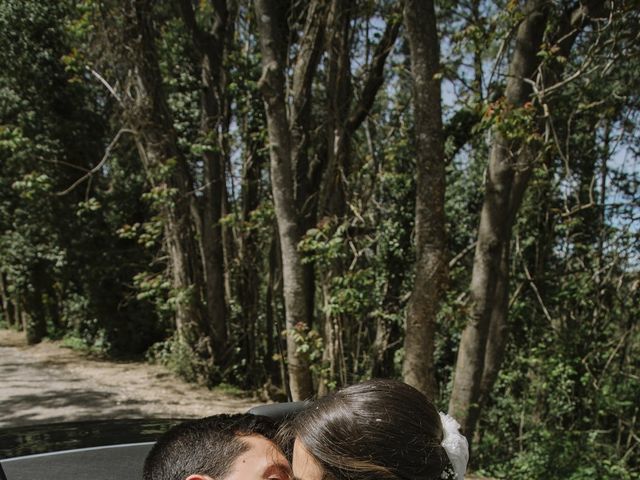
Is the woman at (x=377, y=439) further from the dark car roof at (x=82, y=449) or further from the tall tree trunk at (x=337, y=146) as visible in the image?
the tall tree trunk at (x=337, y=146)

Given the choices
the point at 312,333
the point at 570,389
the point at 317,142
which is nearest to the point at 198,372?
the point at 312,333

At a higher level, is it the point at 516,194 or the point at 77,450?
the point at 516,194

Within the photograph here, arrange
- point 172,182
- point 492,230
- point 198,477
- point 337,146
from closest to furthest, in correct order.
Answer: point 198,477, point 492,230, point 337,146, point 172,182

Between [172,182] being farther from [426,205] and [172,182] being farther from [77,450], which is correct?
[77,450]

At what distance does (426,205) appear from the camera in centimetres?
459

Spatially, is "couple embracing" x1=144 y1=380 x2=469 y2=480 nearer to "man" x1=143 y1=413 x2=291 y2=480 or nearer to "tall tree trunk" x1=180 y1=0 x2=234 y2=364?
"man" x1=143 y1=413 x2=291 y2=480

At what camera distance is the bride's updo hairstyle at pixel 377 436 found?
1332 mm

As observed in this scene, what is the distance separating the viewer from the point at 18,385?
333 inches

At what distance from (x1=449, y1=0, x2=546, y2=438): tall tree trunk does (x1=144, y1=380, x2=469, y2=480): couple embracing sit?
12.9 feet

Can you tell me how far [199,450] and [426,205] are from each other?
11.7 ft

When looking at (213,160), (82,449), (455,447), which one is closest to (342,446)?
(455,447)

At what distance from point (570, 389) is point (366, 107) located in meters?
5.86

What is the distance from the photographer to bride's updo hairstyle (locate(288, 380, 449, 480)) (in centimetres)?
133

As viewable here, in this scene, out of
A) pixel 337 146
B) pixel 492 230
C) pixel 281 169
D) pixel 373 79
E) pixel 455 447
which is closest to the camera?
pixel 455 447
